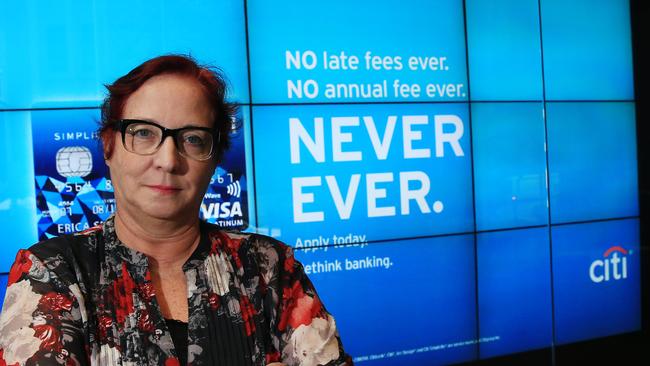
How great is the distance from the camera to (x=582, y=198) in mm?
3684

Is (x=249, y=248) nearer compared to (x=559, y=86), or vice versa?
(x=249, y=248)

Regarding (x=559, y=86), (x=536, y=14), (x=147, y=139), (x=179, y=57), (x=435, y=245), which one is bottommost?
(x=435, y=245)

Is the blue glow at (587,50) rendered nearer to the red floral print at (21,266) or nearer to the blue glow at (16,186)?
the blue glow at (16,186)

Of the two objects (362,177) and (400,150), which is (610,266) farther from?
(362,177)

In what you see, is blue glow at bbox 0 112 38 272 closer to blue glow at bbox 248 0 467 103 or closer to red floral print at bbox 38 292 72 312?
blue glow at bbox 248 0 467 103

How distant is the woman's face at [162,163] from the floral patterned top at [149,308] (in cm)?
10

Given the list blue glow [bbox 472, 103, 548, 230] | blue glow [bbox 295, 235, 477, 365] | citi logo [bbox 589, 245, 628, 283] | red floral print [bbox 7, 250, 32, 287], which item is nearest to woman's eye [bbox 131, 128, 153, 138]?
red floral print [bbox 7, 250, 32, 287]

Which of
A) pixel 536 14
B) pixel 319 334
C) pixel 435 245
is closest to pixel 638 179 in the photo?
pixel 536 14

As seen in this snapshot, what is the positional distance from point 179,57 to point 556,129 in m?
2.87

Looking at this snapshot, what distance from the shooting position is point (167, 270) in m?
1.31

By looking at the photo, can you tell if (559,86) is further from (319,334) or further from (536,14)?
(319,334)

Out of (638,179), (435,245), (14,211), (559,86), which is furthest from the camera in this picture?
(638,179)

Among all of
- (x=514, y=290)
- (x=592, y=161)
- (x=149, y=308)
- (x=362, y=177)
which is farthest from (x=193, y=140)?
(x=592, y=161)

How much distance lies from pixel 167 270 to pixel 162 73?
0.43m
